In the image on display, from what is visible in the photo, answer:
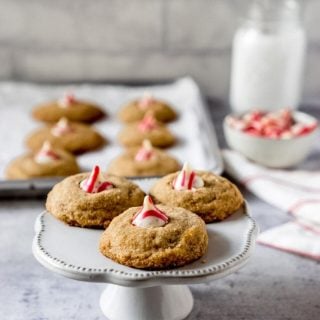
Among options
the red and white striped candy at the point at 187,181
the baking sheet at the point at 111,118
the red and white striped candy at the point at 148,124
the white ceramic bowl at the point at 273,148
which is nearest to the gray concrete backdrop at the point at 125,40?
the baking sheet at the point at 111,118

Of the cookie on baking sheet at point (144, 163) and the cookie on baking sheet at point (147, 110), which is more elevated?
the cookie on baking sheet at point (144, 163)

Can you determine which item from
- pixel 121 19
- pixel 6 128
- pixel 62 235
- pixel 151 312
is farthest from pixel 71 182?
pixel 121 19

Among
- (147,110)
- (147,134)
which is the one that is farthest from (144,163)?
(147,110)

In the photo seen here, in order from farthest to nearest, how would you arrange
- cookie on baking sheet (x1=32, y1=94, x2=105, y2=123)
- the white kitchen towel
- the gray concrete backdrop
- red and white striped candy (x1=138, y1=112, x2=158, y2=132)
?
the gray concrete backdrop, cookie on baking sheet (x1=32, y1=94, x2=105, y2=123), red and white striped candy (x1=138, y1=112, x2=158, y2=132), the white kitchen towel

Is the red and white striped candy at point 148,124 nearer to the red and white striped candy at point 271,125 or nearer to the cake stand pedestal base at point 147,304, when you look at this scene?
the red and white striped candy at point 271,125

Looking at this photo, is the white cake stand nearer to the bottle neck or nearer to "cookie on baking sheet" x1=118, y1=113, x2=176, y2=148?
"cookie on baking sheet" x1=118, y1=113, x2=176, y2=148

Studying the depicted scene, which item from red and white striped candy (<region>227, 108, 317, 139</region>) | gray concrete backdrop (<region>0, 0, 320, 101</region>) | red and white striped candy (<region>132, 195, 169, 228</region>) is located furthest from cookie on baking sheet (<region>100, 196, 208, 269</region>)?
gray concrete backdrop (<region>0, 0, 320, 101</region>)

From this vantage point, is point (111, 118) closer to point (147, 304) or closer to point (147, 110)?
point (147, 110)
